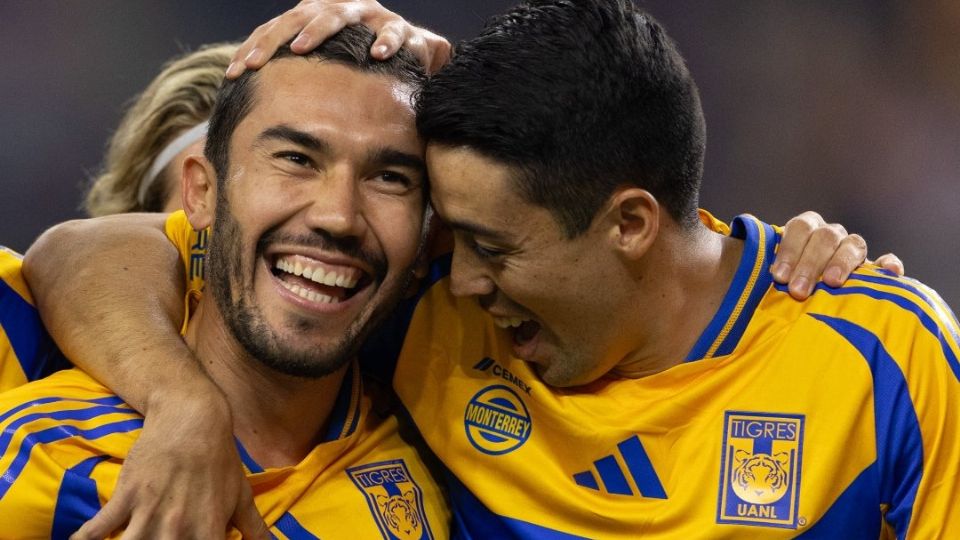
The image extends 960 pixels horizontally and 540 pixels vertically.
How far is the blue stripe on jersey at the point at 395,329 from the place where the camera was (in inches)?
91.7

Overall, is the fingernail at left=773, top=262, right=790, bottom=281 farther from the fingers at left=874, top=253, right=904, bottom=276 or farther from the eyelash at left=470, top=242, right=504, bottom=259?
the eyelash at left=470, top=242, right=504, bottom=259

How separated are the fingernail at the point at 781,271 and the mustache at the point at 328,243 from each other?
2.36 ft

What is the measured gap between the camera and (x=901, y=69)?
5.18 metres

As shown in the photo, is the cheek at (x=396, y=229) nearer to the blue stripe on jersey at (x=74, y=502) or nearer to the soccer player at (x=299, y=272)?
the soccer player at (x=299, y=272)

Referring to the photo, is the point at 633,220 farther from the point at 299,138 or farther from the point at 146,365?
the point at 146,365

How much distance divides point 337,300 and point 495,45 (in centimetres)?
54

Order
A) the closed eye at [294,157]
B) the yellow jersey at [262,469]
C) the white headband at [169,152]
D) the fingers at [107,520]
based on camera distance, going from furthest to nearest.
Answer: the white headband at [169,152], the closed eye at [294,157], the yellow jersey at [262,469], the fingers at [107,520]

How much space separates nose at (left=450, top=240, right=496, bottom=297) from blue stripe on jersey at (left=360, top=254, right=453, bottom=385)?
0.72 feet

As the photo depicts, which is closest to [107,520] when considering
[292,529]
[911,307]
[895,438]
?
[292,529]

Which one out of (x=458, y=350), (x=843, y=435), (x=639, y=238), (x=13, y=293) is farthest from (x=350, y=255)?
(x=843, y=435)

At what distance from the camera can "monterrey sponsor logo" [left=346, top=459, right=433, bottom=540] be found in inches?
82.3

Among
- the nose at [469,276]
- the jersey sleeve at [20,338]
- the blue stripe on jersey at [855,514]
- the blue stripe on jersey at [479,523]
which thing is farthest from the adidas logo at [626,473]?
the jersey sleeve at [20,338]

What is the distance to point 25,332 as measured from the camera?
2205 millimetres

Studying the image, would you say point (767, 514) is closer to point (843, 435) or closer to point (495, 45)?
point (843, 435)
